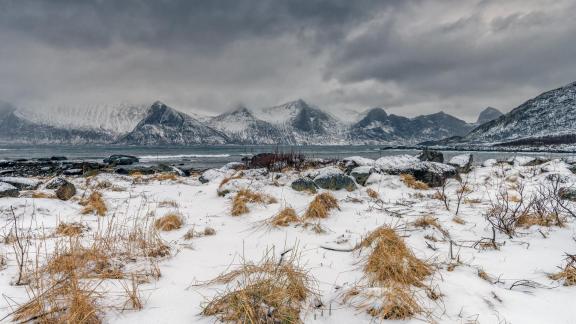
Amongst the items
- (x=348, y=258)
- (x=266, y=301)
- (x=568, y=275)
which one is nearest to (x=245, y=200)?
(x=348, y=258)

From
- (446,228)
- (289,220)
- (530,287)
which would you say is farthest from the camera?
→ (289,220)

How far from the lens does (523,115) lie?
134000 millimetres

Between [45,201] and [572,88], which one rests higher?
[572,88]

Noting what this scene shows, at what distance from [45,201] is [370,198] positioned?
749cm

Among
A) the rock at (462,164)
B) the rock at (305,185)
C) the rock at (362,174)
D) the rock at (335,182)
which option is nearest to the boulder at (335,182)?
the rock at (335,182)

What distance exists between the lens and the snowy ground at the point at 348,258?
2.12 meters

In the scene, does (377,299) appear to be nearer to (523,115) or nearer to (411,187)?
(411,187)

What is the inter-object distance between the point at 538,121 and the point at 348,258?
164 m

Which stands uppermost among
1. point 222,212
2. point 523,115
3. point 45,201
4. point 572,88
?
point 572,88

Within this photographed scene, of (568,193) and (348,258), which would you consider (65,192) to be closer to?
(348,258)

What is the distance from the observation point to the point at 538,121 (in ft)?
400

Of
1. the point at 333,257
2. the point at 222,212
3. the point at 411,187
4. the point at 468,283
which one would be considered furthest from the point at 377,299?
the point at 411,187

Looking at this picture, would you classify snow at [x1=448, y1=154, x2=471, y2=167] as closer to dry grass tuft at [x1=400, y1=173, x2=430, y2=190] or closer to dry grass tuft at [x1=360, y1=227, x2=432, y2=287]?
dry grass tuft at [x1=400, y1=173, x2=430, y2=190]

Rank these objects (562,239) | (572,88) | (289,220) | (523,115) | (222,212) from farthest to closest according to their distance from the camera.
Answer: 1. (523,115)
2. (572,88)
3. (222,212)
4. (289,220)
5. (562,239)
